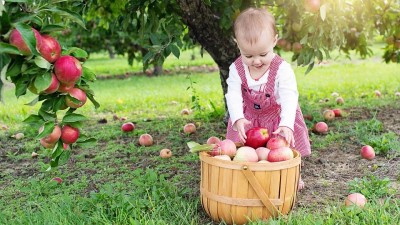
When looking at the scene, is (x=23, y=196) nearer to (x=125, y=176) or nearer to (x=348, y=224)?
(x=125, y=176)

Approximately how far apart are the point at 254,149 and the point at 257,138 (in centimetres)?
8

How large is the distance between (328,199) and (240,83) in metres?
0.81

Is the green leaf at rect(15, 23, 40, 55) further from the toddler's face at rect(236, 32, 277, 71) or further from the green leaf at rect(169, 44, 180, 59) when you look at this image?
the green leaf at rect(169, 44, 180, 59)

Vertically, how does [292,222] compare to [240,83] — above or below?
below

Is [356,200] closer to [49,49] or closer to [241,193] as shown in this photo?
[241,193]

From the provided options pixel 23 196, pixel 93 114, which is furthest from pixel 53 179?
pixel 93 114

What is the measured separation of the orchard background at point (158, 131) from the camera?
199cm

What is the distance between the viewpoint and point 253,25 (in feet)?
8.52

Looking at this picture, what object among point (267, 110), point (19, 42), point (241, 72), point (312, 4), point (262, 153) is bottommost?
point (262, 153)

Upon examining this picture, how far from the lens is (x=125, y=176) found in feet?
11.0

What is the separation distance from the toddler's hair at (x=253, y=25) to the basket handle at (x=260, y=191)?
2.30ft

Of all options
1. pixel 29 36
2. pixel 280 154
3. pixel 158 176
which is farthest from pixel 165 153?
pixel 29 36

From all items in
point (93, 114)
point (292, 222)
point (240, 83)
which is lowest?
point (93, 114)

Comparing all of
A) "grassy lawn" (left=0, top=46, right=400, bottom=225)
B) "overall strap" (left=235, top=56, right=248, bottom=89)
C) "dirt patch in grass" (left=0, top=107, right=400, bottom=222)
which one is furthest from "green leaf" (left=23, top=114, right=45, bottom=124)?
"overall strap" (left=235, top=56, right=248, bottom=89)
